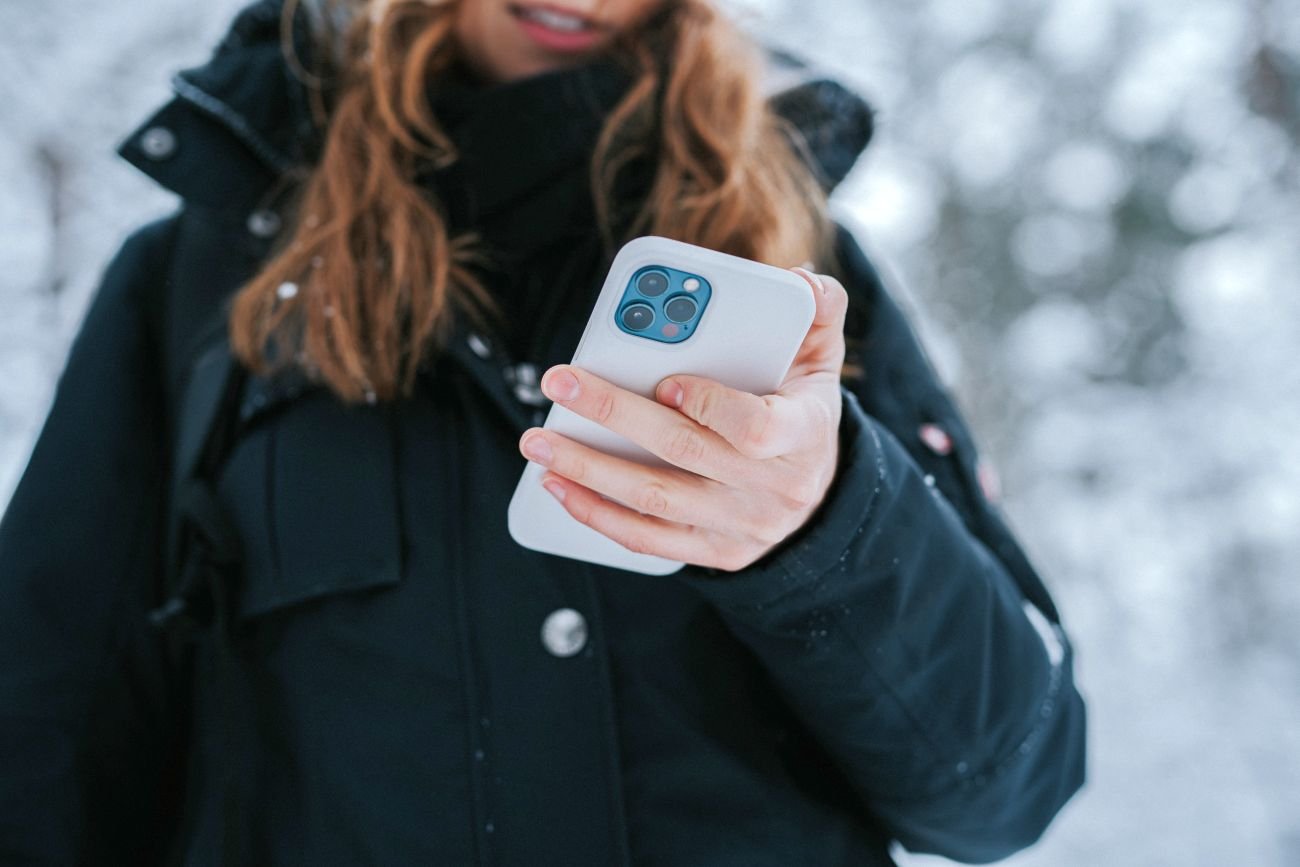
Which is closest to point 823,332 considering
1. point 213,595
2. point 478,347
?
point 478,347

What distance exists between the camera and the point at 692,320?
2.16 ft

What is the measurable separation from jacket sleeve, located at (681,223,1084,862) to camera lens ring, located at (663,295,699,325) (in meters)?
0.20

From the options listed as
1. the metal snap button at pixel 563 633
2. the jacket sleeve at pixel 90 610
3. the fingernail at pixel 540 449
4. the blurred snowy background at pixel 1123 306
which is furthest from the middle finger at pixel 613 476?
the blurred snowy background at pixel 1123 306

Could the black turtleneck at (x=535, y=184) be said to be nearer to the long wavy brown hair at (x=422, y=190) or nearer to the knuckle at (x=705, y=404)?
the long wavy brown hair at (x=422, y=190)

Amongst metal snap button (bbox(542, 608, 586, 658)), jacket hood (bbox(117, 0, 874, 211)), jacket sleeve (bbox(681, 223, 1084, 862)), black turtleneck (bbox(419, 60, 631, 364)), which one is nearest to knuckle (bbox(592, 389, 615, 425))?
jacket sleeve (bbox(681, 223, 1084, 862))

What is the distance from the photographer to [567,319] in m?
1.09

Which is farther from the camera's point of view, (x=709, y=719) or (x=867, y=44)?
(x=867, y=44)

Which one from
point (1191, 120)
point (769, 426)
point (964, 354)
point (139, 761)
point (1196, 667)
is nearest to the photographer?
point (769, 426)

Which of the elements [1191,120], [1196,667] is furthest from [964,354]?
[1196,667]

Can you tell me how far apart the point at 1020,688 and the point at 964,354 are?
6.56 metres

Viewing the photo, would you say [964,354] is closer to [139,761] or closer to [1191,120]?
[1191,120]

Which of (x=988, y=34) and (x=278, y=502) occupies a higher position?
(x=278, y=502)

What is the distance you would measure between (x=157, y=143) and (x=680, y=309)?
2.83ft

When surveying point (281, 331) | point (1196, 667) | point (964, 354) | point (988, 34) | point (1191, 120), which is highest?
point (281, 331)
